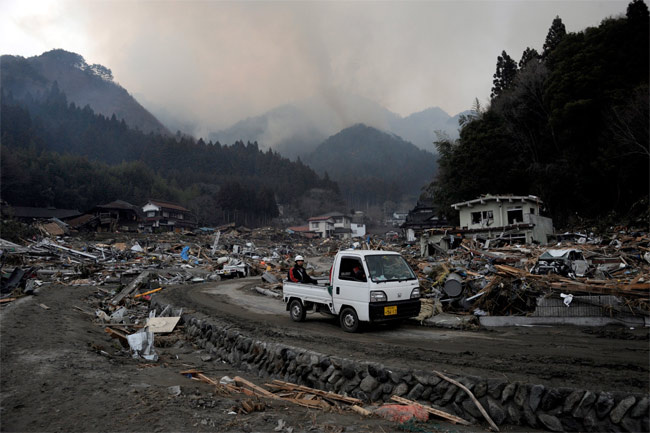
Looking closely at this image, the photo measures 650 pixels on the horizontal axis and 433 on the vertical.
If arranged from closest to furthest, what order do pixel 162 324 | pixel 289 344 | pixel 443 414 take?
pixel 443 414, pixel 289 344, pixel 162 324

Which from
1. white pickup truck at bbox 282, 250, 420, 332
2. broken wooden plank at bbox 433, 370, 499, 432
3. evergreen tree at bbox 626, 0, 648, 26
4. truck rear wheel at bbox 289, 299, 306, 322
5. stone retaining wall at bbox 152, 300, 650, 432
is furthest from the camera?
evergreen tree at bbox 626, 0, 648, 26

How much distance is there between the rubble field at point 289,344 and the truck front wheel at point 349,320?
0.81ft

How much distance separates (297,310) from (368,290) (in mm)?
3169

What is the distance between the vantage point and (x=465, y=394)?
17.8 feet

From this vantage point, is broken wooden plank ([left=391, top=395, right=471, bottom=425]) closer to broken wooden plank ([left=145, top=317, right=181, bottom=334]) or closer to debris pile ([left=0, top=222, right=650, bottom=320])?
debris pile ([left=0, top=222, right=650, bottom=320])

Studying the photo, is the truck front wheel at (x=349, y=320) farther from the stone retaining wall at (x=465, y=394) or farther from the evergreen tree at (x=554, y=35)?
the evergreen tree at (x=554, y=35)

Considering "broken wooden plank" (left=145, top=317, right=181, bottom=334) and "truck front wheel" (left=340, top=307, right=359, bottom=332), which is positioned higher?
"truck front wheel" (left=340, top=307, right=359, bottom=332)

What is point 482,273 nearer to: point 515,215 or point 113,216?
point 515,215

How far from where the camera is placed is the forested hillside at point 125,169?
242 ft

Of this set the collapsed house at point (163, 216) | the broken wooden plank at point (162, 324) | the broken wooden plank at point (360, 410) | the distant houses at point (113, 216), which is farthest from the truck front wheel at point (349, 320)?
the collapsed house at point (163, 216)

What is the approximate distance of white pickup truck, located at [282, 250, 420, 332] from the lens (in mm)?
8922

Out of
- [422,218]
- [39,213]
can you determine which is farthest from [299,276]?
[39,213]

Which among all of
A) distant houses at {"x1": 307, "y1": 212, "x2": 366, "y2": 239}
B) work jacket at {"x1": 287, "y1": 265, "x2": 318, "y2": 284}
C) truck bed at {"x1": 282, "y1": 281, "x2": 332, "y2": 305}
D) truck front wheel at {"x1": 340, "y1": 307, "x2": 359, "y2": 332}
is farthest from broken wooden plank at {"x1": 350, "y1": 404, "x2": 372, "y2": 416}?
distant houses at {"x1": 307, "y1": 212, "x2": 366, "y2": 239}

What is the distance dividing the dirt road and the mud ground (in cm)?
40
